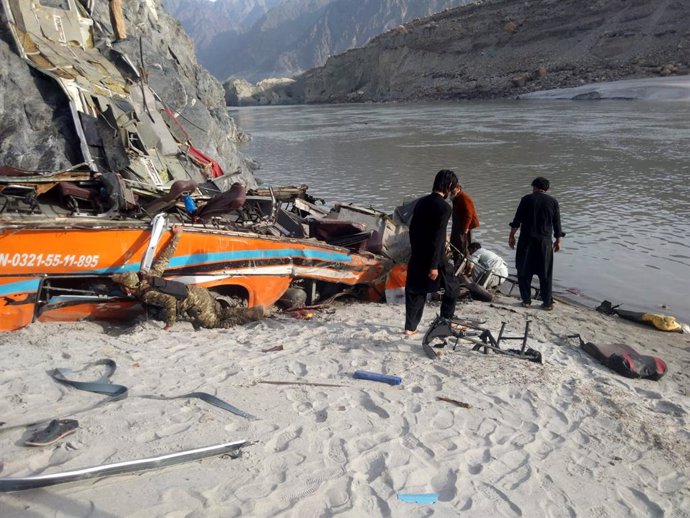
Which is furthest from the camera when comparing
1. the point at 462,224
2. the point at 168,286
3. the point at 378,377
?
the point at 462,224

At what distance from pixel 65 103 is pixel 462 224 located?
805 cm

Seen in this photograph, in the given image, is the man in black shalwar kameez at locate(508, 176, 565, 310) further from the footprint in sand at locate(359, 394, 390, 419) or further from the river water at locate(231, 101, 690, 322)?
the footprint in sand at locate(359, 394, 390, 419)

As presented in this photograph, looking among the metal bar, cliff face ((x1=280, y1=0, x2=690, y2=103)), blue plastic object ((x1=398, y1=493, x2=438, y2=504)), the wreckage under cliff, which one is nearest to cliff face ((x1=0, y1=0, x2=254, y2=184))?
the wreckage under cliff

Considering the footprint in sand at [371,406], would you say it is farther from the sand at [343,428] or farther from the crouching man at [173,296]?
the crouching man at [173,296]

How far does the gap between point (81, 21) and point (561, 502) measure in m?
14.4

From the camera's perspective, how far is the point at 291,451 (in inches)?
129

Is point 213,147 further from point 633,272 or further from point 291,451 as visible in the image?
point 291,451

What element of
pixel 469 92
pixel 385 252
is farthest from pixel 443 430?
pixel 469 92

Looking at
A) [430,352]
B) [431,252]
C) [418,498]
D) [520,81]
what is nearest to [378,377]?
[430,352]

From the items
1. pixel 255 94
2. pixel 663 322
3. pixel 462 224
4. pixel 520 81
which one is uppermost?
pixel 255 94

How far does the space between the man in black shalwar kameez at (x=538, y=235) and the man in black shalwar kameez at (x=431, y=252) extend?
186 cm

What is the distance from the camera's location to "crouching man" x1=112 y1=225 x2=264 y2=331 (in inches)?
193

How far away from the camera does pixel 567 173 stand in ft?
55.1

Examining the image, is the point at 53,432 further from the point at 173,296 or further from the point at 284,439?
the point at 173,296
